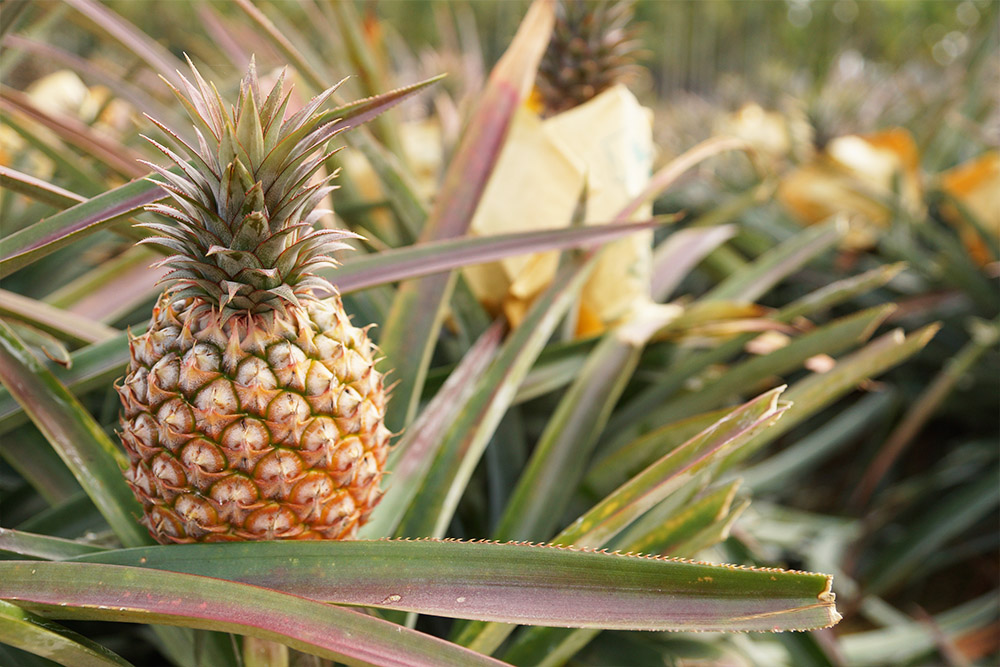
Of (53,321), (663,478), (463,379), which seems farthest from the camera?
(463,379)

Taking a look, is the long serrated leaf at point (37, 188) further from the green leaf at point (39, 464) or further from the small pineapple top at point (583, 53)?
Answer: the small pineapple top at point (583, 53)

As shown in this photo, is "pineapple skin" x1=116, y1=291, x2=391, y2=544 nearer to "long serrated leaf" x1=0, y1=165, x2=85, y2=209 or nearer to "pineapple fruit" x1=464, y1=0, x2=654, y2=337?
"long serrated leaf" x1=0, y1=165, x2=85, y2=209

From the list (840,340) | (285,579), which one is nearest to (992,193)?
(840,340)

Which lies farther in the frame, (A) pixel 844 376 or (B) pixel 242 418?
(A) pixel 844 376

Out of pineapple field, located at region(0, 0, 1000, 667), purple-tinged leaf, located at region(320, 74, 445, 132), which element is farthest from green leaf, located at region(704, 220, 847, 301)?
purple-tinged leaf, located at region(320, 74, 445, 132)

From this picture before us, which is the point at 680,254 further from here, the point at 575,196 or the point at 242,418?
the point at 242,418

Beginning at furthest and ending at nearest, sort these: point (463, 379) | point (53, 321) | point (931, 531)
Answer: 1. point (931, 531)
2. point (463, 379)
3. point (53, 321)

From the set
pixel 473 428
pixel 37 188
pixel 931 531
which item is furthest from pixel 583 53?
pixel 931 531
